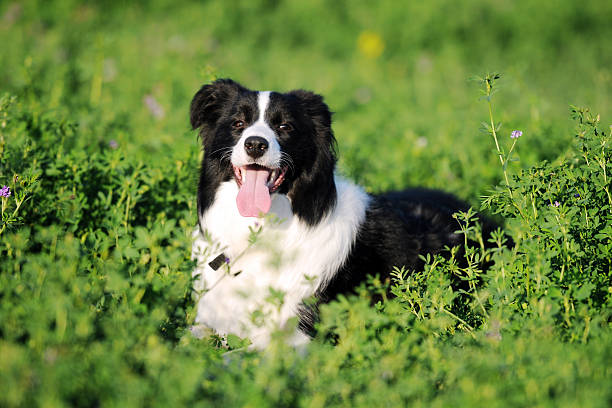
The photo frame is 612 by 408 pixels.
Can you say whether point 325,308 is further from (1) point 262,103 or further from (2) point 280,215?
(1) point 262,103

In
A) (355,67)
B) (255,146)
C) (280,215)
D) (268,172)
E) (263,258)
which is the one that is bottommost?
(263,258)

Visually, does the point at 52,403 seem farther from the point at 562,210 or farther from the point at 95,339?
the point at 562,210

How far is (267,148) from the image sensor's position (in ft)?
12.0

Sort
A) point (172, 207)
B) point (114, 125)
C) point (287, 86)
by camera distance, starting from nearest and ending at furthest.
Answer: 1. point (172, 207)
2. point (114, 125)
3. point (287, 86)

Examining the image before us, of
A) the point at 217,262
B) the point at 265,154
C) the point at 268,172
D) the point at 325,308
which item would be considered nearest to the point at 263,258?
the point at 217,262

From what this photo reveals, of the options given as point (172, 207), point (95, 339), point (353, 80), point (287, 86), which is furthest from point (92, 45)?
point (95, 339)

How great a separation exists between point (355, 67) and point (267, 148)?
8.81m

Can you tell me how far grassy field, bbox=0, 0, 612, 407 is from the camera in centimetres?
228

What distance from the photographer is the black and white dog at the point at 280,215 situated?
3711 mm

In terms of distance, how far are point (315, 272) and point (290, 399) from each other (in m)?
1.44

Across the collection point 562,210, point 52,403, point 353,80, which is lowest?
point 52,403

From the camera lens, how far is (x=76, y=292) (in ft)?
8.00

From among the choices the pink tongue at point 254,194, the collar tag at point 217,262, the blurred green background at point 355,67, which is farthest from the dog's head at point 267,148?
the blurred green background at point 355,67

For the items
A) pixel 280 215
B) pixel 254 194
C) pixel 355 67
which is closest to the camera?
pixel 254 194
